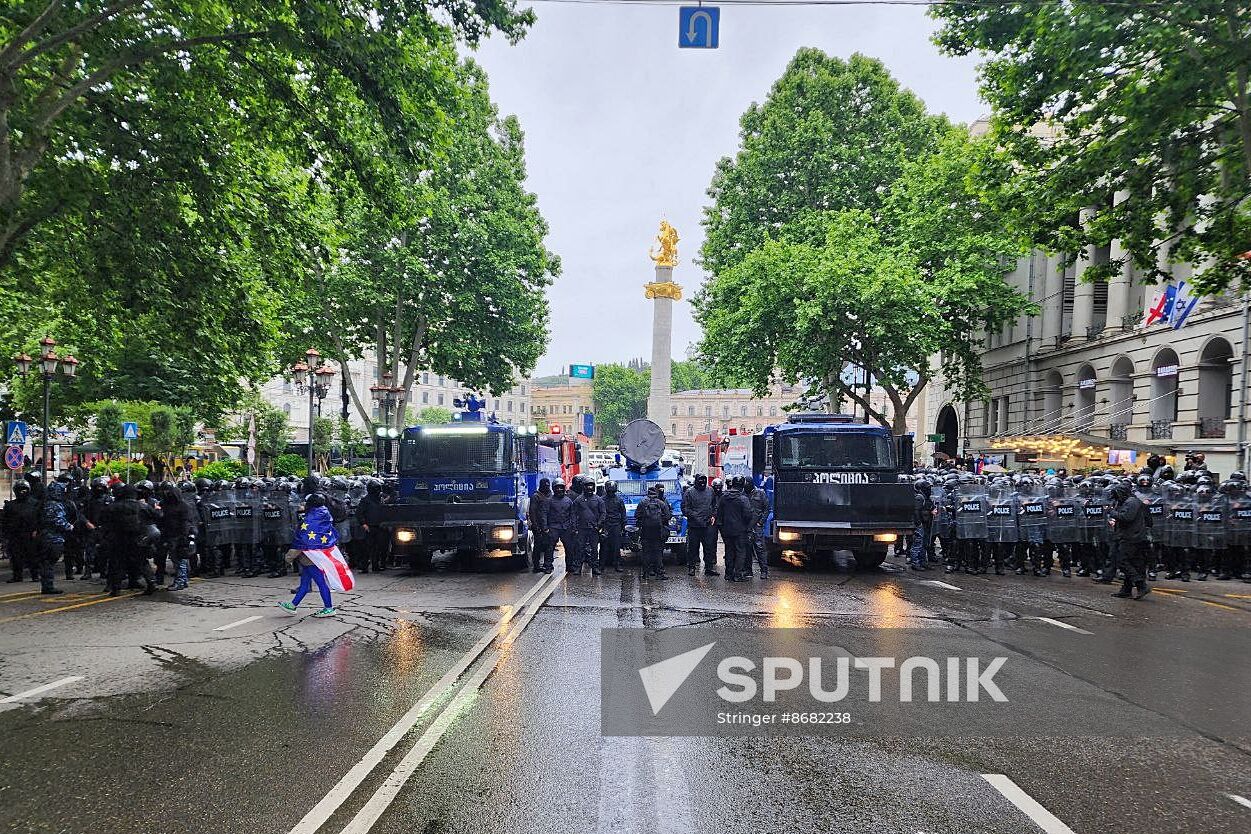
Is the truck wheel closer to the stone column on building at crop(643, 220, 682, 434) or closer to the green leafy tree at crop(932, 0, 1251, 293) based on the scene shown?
the green leafy tree at crop(932, 0, 1251, 293)

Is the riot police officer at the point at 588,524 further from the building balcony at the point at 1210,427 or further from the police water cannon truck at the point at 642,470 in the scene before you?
the building balcony at the point at 1210,427

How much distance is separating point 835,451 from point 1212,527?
654 centimetres

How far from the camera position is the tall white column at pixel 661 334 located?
4331 centimetres

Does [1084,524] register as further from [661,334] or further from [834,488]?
[661,334]

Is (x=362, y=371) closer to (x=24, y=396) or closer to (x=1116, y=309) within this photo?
(x=24, y=396)

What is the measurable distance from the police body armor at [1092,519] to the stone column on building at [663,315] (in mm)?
28165

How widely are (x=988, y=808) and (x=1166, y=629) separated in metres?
7.04

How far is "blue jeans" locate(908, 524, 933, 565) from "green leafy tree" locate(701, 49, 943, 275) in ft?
69.6

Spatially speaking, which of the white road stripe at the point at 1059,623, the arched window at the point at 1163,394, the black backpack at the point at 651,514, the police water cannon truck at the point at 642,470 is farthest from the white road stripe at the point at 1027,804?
the arched window at the point at 1163,394

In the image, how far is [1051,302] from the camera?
3616cm

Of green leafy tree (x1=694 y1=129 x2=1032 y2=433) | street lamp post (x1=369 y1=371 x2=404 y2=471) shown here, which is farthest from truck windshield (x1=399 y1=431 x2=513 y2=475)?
green leafy tree (x1=694 y1=129 x2=1032 y2=433)

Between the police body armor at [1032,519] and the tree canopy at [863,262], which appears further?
the tree canopy at [863,262]

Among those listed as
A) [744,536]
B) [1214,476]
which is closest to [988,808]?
[744,536]

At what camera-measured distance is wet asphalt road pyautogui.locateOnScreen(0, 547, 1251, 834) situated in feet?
14.7
